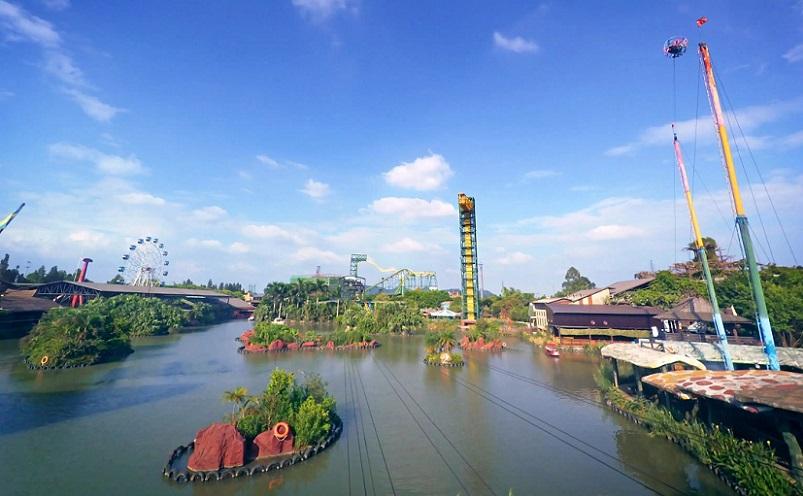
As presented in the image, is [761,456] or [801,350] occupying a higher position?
[801,350]

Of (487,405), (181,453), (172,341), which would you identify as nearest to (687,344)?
(487,405)

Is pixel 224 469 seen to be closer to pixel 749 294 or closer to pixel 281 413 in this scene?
pixel 281 413

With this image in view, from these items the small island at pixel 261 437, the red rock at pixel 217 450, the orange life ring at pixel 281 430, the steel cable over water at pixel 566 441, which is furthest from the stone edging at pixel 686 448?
the red rock at pixel 217 450

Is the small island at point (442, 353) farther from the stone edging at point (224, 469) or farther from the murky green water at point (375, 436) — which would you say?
the stone edging at point (224, 469)

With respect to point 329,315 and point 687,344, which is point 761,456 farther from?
point 329,315

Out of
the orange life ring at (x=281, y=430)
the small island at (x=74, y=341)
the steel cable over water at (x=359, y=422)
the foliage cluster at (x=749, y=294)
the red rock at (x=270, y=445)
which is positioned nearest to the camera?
the steel cable over water at (x=359, y=422)

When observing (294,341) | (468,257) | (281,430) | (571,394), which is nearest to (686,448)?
(571,394)
